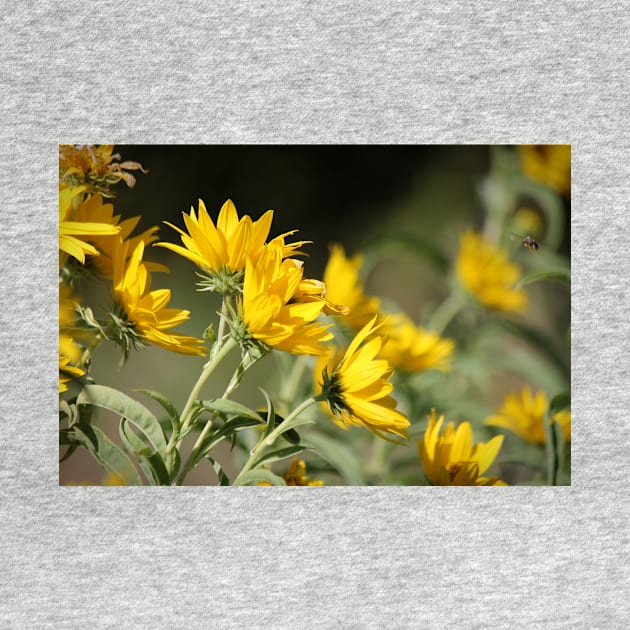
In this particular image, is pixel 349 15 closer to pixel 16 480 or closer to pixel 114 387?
pixel 114 387

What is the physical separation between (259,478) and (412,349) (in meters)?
0.44

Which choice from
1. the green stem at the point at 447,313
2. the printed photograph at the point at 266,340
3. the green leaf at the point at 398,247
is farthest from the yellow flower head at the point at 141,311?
the green stem at the point at 447,313

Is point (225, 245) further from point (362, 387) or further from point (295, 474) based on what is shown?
point (295, 474)

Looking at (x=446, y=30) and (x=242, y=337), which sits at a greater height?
(x=446, y=30)

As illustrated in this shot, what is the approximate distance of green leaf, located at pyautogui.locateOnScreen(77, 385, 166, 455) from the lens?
1.18 meters

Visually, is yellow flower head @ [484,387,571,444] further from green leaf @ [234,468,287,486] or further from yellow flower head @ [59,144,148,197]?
yellow flower head @ [59,144,148,197]

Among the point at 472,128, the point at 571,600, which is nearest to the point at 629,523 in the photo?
the point at 571,600

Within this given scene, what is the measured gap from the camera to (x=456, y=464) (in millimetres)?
1332

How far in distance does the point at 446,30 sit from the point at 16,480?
105cm

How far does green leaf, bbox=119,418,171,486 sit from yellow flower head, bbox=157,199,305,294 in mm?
250

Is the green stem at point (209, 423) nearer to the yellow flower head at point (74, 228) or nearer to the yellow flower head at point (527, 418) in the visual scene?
the yellow flower head at point (74, 228)

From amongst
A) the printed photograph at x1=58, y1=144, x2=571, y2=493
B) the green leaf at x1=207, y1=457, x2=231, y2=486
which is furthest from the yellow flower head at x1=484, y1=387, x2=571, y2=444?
the green leaf at x1=207, y1=457, x2=231, y2=486

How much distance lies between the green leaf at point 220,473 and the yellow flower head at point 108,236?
0.31m

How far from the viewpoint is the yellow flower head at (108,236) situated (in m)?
1.17
